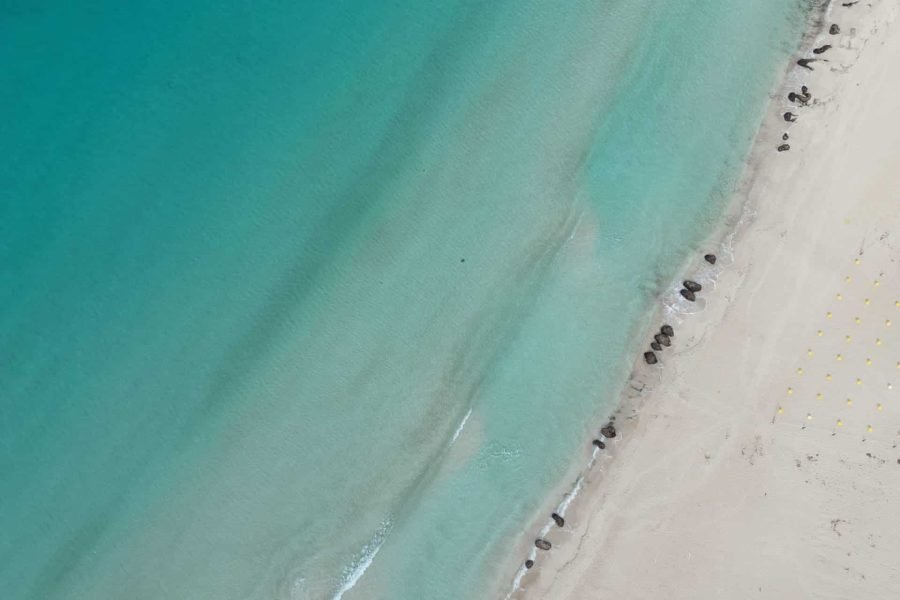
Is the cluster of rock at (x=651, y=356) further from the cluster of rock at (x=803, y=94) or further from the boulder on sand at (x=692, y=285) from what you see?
the cluster of rock at (x=803, y=94)

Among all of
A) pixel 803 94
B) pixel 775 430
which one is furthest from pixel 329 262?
pixel 803 94

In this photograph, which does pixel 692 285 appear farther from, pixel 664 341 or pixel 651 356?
pixel 651 356

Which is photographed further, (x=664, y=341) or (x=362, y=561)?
(x=362, y=561)

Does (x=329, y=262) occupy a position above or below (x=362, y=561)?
above

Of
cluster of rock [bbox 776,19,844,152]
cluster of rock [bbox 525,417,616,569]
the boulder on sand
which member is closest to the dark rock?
the boulder on sand

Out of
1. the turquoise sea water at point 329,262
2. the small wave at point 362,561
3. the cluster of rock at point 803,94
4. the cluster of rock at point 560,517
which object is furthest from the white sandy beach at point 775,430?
the small wave at point 362,561

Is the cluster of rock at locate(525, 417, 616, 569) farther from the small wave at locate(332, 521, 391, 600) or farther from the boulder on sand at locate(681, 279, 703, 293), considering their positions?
the boulder on sand at locate(681, 279, 703, 293)

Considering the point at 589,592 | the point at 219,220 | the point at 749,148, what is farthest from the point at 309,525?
the point at 749,148

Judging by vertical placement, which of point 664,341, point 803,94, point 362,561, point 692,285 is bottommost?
point 362,561
